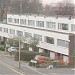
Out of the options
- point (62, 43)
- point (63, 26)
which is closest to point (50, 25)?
point (63, 26)

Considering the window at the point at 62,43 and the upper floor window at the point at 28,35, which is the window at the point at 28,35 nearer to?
the upper floor window at the point at 28,35

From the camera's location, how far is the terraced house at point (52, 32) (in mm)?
55156

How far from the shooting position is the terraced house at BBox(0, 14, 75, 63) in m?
55.2

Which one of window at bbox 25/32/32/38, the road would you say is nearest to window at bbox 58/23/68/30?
window at bbox 25/32/32/38

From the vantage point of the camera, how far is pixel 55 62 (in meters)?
48.8

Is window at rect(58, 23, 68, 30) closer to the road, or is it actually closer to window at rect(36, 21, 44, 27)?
window at rect(36, 21, 44, 27)

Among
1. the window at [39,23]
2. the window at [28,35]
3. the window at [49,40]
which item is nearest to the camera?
the window at [49,40]

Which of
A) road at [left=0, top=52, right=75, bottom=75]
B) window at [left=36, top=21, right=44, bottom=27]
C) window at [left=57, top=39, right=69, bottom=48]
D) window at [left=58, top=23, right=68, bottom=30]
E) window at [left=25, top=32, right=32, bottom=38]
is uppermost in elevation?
window at [left=58, top=23, right=68, bottom=30]

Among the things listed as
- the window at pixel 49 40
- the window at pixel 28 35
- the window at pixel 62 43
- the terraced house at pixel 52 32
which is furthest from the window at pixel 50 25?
the window at pixel 62 43

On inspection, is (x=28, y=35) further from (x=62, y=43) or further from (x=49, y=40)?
(x=62, y=43)

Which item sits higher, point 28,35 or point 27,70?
point 28,35

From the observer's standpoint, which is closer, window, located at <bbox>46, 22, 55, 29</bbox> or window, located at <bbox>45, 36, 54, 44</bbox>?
window, located at <bbox>45, 36, 54, 44</bbox>

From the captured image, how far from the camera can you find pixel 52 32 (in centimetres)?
6116

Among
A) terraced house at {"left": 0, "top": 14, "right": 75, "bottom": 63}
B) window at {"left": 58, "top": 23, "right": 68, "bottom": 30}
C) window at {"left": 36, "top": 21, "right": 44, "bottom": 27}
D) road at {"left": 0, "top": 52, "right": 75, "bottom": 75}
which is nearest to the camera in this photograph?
road at {"left": 0, "top": 52, "right": 75, "bottom": 75}
